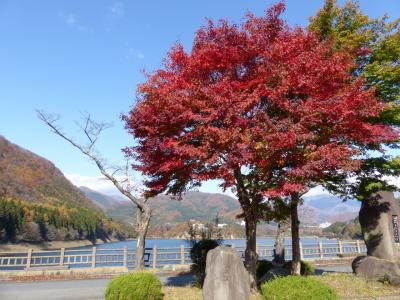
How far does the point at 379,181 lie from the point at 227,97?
988cm

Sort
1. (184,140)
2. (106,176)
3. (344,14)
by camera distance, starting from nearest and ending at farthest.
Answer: (184,140)
(344,14)
(106,176)

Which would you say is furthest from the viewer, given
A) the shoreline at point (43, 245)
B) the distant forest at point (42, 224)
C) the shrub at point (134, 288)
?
the distant forest at point (42, 224)

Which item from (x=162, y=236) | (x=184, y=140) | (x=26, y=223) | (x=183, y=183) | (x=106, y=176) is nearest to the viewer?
(x=184, y=140)

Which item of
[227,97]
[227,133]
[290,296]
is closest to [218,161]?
[227,133]

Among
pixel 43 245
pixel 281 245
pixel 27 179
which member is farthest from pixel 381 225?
pixel 27 179

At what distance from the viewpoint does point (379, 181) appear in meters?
15.0

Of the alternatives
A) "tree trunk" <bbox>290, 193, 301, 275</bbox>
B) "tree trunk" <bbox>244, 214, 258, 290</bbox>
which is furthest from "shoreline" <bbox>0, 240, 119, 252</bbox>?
"tree trunk" <bbox>244, 214, 258, 290</bbox>

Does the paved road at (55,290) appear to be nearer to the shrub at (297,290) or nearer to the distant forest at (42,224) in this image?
the shrub at (297,290)

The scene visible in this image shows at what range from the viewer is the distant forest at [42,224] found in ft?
269

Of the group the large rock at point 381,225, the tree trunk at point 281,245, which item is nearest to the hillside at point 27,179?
the tree trunk at point 281,245

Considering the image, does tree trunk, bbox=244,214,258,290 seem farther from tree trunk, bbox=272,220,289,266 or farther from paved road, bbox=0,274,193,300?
tree trunk, bbox=272,220,289,266

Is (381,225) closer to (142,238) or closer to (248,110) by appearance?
(248,110)

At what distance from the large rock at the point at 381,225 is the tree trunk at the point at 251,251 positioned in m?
6.85

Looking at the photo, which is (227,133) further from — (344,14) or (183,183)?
(344,14)
